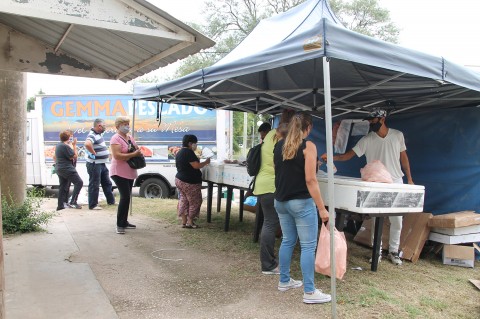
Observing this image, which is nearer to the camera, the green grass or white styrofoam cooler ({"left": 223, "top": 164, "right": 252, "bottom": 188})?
the green grass

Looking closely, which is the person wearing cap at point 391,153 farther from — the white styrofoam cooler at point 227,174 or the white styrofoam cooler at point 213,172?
the white styrofoam cooler at point 213,172

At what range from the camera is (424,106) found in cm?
593

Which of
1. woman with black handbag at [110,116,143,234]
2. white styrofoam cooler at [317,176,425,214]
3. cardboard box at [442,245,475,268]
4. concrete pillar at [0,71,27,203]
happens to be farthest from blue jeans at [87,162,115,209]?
cardboard box at [442,245,475,268]

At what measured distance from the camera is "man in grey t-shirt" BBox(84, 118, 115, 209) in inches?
302

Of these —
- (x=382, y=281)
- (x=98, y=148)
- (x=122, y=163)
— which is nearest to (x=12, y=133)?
(x=122, y=163)

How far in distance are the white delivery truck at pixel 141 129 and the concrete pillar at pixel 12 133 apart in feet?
12.4

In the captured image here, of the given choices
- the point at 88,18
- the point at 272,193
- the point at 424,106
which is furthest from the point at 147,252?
the point at 424,106

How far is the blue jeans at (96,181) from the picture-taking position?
26.1ft

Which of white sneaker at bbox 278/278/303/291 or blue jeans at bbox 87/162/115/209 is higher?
blue jeans at bbox 87/162/115/209

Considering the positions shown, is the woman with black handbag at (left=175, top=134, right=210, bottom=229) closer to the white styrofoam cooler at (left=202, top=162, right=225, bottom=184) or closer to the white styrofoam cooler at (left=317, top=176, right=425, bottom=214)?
the white styrofoam cooler at (left=202, top=162, right=225, bottom=184)

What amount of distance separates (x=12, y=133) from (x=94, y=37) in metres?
2.48

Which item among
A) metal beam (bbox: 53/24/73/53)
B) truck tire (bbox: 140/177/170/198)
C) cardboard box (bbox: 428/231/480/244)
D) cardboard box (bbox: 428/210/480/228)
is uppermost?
metal beam (bbox: 53/24/73/53)

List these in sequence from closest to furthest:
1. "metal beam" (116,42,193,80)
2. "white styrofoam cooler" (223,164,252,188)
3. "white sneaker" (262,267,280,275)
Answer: "metal beam" (116,42,193,80), "white sneaker" (262,267,280,275), "white styrofoam cooler" (223,164,252,188)

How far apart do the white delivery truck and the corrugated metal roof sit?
13.0ft
